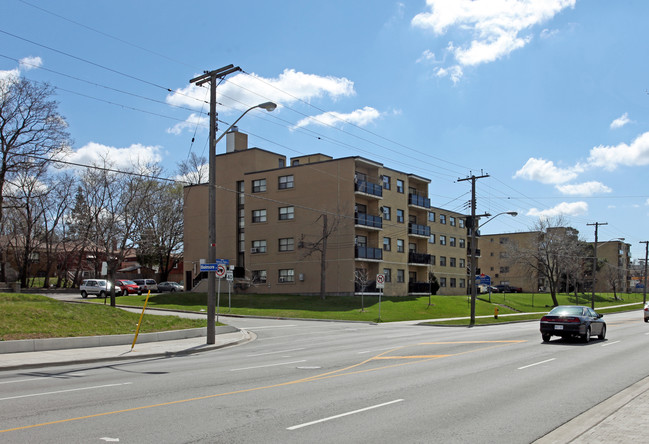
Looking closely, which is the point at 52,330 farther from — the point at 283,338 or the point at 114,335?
the point at 283,338

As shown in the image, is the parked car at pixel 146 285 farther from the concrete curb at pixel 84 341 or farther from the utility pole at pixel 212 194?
the utility pole at pixel 212 194

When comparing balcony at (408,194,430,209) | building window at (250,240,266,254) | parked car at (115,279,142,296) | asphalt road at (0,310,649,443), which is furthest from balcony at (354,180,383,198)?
asphalt road at (0,310,649,443)

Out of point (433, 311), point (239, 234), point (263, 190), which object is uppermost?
point (263, 190)

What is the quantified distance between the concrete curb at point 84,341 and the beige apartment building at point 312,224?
26077 millimetres

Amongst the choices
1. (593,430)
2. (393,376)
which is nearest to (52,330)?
(393,376)

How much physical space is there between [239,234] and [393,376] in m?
48.1

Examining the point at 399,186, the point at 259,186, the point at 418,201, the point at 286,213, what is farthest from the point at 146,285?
the point at 418,201

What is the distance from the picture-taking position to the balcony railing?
174 ft

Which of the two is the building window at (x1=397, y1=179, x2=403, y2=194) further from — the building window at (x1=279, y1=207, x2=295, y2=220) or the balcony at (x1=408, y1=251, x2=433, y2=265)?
the building window at (x1=279, y1=207, x2=295, y2=220)

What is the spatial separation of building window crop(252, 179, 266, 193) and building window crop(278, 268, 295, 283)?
338 inches

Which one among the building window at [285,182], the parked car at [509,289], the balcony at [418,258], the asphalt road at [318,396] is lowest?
the parked car at [509,289]

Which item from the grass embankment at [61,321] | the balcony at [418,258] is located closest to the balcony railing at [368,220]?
the balcony at [418,258]

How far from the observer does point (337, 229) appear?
52.9 meters

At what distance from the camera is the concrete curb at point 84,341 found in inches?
685
